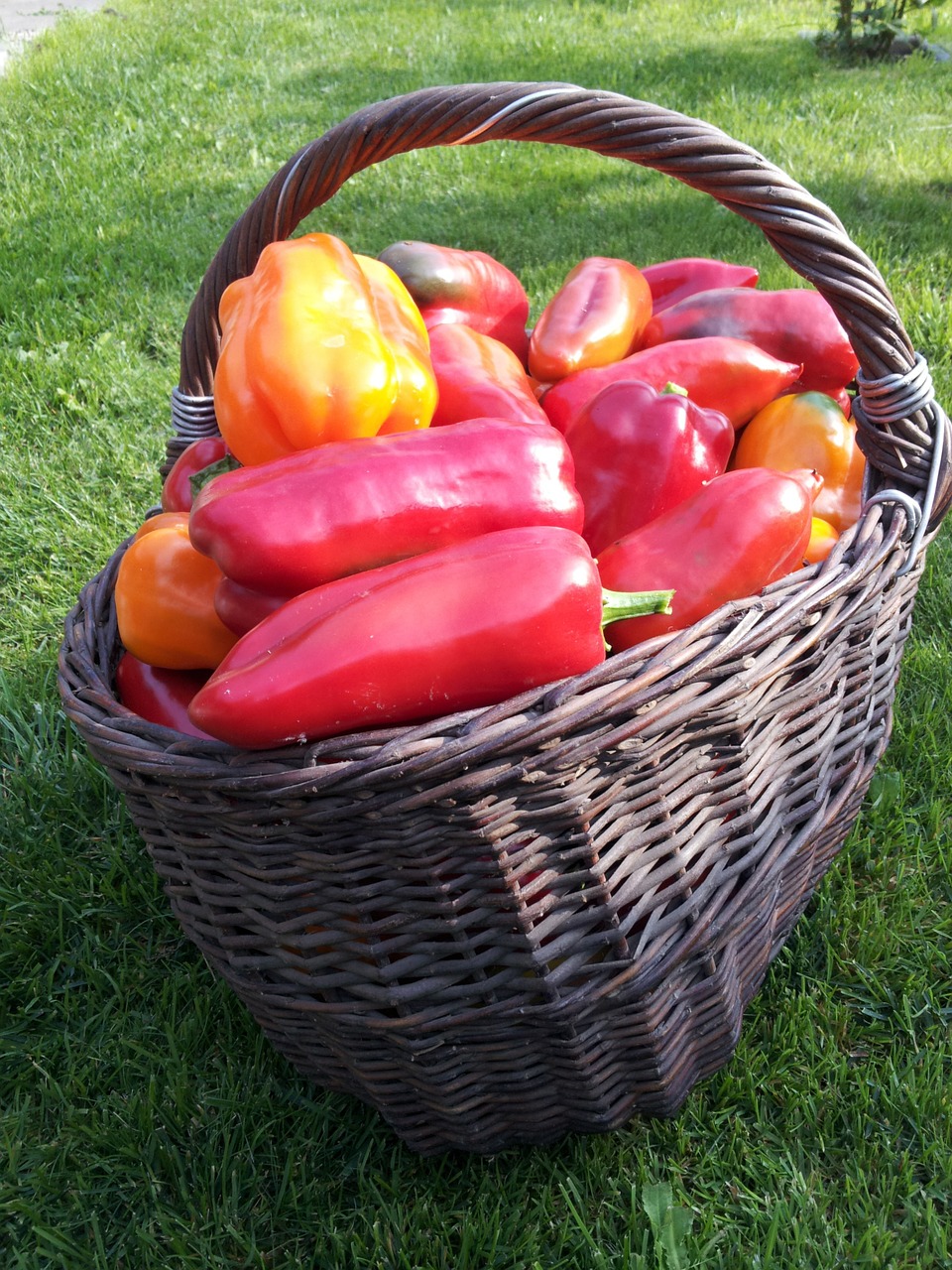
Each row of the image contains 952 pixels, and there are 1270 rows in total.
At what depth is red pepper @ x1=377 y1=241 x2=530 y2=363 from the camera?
183 cm

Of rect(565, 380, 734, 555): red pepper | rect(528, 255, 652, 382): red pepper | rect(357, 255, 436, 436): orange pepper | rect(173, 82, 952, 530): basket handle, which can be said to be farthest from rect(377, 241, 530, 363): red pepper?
rect(565, 380, 734, 555): red pepper

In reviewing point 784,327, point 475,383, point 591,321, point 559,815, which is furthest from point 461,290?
point 559,815

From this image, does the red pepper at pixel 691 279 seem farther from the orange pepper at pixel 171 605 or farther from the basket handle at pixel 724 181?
the orange pepper at pixel 171 605

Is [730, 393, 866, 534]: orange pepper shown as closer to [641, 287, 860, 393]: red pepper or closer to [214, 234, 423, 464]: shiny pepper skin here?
[641, 287, 860, 393]: red pepper

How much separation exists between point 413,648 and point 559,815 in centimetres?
21

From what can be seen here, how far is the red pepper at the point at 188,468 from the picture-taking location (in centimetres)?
153

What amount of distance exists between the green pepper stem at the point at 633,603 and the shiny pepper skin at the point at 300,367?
1.24 feet

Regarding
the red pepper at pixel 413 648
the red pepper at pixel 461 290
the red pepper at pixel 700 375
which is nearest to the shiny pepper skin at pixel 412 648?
the red pepper at pixel 413 648

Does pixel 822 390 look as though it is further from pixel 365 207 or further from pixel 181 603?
pixel 365 207

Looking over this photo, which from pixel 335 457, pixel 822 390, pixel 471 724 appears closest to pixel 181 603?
pixel 335 457

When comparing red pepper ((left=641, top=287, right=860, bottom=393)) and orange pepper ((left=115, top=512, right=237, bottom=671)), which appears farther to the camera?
red pepper ((left=641, top=287, right=860, bottom=393))

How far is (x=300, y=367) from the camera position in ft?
4.13

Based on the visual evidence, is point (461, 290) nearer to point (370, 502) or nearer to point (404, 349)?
point (404, 349)

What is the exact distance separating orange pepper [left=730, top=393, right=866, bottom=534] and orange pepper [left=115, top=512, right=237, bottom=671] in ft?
2.77
